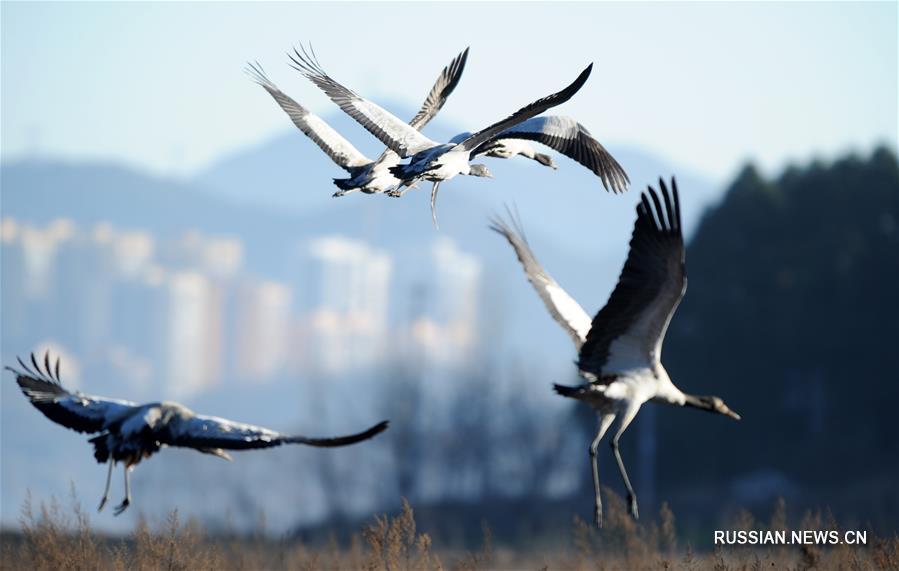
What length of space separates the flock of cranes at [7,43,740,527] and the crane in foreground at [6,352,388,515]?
0.01 meters

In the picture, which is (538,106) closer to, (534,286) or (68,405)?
(534,286)

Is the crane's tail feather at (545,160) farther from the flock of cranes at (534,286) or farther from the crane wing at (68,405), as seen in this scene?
the crane wing at (68,405)

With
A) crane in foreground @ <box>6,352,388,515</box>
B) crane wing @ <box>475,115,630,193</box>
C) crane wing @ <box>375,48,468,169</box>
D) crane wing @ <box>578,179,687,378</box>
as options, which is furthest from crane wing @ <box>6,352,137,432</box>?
crane wing @ <box>475,115,630,193</box>

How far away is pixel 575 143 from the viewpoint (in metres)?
16.0

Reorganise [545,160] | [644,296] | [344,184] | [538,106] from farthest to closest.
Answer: [545,160]
[344,184]
[538,106]
[644,296]

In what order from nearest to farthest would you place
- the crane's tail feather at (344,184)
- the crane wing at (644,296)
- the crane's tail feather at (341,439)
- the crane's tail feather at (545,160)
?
the crane's tail feather at (341,439), the crane wing at (644,296), the crane's tail feather at (344,184), the crane's tail feather at (545,160)

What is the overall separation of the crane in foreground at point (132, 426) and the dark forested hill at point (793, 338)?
36.8 metres

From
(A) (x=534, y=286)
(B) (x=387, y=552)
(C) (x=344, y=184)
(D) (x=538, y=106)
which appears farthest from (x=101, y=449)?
(D) (x=538, y=106)

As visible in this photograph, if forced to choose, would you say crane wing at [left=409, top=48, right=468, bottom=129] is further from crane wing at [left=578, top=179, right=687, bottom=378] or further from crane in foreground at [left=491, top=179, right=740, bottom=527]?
crane wing at [left=578, top=179, right=687, bottom=378]

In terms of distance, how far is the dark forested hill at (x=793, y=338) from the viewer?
50844mm

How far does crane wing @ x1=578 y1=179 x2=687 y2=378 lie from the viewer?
12.6 meters

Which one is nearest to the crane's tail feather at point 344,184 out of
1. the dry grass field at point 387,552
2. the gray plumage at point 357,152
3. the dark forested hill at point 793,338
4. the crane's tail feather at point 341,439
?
the gray plumage at point 357,152

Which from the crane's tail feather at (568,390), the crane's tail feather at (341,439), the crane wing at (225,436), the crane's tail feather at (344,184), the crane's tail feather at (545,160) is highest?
the crane's tail feather at (545,160)

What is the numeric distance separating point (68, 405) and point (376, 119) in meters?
4.40
